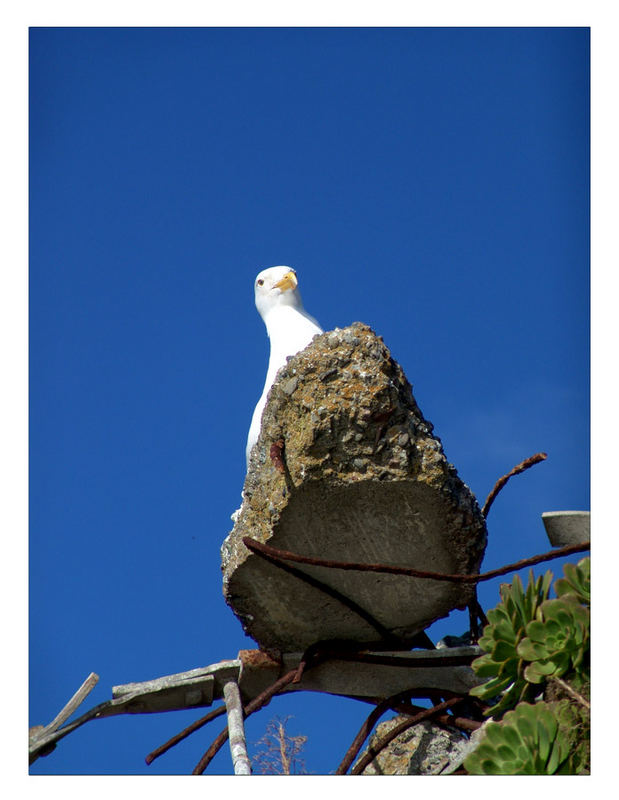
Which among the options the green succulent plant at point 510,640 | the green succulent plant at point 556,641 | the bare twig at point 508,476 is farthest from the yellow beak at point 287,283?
the green succulent plant at point 556,641

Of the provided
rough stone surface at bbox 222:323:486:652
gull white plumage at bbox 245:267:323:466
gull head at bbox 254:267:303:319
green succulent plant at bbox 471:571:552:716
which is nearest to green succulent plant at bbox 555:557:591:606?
green succulent plant at bbox 471:571:552:716

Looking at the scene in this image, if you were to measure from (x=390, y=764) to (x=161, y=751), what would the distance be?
3.26 ft

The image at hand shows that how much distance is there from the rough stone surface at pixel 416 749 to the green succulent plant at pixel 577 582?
5.30 ft

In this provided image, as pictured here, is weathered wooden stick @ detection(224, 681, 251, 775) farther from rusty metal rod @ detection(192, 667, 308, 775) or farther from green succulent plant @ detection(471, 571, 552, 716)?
green succulent plant @ detection(471, 571, 552, 716)

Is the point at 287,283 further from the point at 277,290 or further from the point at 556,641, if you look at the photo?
the point at 556,641

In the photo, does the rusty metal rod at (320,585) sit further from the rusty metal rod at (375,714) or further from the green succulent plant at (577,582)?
the green succulent plant at (577,582)

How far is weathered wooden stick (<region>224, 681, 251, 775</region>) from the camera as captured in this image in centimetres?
421

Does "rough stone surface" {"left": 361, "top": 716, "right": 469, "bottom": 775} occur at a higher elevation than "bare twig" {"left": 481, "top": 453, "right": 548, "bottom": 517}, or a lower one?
lower

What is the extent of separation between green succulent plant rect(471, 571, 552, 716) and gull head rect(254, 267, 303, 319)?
12.5 ft

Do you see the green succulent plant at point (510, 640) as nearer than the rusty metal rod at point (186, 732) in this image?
Yes

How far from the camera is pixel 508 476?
4.87 m

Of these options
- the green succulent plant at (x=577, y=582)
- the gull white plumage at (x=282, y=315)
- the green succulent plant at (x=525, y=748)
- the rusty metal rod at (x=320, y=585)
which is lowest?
the green succulent plant at (x=525, y=748)

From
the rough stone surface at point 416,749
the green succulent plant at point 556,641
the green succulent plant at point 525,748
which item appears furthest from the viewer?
the rough stone surface at point 416,749

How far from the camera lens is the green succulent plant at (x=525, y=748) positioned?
140 inches
